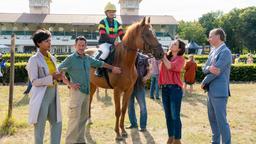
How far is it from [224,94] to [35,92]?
284 cm

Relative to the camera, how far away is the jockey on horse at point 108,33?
23.7ft

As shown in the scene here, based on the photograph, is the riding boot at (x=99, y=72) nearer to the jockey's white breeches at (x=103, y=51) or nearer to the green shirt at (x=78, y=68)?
the jockey's white breeches at (x=103, y=51)

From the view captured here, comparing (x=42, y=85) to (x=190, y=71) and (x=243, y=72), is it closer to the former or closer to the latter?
(x=190, y=71)

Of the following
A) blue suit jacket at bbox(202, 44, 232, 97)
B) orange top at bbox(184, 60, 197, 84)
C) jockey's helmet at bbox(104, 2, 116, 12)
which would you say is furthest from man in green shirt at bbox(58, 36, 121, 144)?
orange top at bbox(184, 60, 197, 84)

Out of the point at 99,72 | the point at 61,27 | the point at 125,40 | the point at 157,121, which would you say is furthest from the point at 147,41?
the point at 61,27

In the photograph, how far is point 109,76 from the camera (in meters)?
7.18

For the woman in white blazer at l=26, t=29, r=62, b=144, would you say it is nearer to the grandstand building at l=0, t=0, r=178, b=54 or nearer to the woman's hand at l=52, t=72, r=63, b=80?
the woman's hand at l=52, t=72, r=63, b=80

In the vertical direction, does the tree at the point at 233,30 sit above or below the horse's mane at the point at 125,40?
above

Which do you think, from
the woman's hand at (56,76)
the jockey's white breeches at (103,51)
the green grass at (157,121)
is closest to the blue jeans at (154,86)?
the green grass at (157,121)

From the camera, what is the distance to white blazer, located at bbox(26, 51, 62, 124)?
183 inches

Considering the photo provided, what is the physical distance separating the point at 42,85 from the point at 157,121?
4.35m

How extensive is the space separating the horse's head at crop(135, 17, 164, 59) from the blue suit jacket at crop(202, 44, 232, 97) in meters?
0.85

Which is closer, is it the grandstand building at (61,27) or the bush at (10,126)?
the bush at (10,126)

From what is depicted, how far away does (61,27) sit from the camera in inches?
2386
